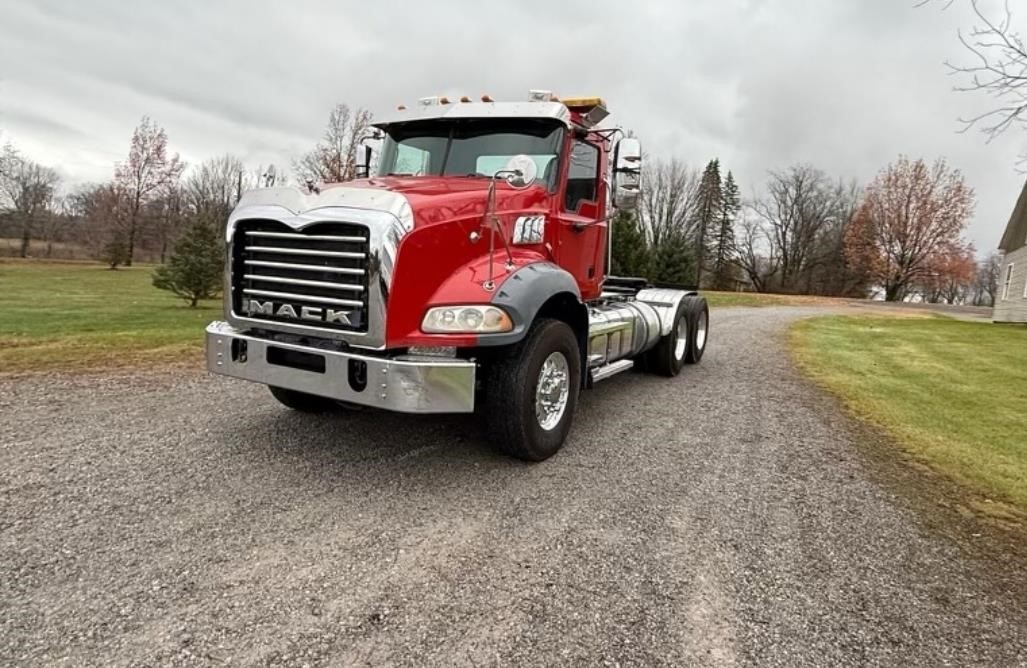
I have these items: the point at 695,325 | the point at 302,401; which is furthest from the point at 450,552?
the point at 695,325

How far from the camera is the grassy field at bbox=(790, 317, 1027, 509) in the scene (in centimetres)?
519

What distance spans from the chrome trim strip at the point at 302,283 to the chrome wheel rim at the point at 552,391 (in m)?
1.46

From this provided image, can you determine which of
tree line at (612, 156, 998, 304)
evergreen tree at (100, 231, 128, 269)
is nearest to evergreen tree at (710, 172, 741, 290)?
tree line at (612, 156, 998, 304)

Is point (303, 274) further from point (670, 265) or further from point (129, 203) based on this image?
point (129, 203)

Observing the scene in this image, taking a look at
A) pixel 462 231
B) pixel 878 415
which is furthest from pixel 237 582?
pixel 878 415

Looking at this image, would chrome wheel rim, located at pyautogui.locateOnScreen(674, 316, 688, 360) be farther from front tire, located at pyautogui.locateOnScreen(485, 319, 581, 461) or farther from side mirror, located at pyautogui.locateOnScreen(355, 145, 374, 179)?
side mirror, located at pyautogui.locateOnScreen(355, 145, 374, 179)

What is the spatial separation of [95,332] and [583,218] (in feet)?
28.8

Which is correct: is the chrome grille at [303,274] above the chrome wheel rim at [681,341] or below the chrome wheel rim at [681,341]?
above

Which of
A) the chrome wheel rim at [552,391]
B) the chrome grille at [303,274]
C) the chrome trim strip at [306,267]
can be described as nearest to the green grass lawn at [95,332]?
the chrome grille at [303,274]

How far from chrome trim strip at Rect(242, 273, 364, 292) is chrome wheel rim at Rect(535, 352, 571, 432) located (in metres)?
1.46

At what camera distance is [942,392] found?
8.22m

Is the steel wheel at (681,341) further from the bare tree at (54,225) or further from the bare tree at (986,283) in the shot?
the bare tree at (986,283)

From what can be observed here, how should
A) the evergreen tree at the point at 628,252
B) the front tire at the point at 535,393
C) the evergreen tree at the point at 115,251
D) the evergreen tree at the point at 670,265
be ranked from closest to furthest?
the front tire at the point at 535,393 → the evergreen tree at the point at 628,252 → the evergreen tree at the point at 670,265 → the evergreen tree at the point at 115,251

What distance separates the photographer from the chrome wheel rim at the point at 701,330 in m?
9.30
